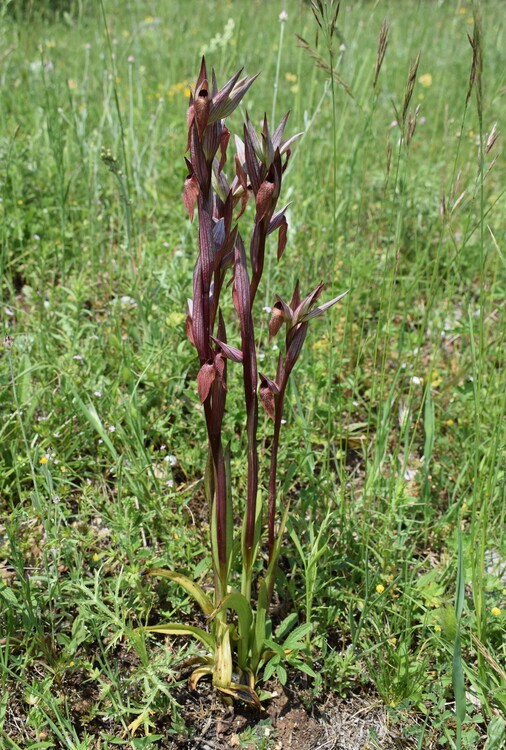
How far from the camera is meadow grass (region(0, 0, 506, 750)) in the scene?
53.2 inches

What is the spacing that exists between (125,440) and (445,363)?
1318 millimetres

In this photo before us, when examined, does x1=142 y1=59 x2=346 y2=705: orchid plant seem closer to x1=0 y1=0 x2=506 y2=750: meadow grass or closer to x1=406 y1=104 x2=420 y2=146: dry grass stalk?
x1=0 y1=0 x2=506 y2=750: meadow grass

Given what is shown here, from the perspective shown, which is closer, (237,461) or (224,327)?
(224,327)

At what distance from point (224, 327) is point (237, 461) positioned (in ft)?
2.22

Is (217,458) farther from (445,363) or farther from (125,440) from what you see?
(445,363)

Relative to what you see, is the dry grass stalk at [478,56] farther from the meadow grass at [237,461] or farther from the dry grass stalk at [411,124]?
the dry grass stalk at [411,124]

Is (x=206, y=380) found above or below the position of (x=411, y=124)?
below

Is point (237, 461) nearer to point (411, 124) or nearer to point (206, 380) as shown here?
point (206, 380)

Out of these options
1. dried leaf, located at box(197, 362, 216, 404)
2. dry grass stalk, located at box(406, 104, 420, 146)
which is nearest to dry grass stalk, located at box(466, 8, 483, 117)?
dry grass stalk, located at box(406, 104, 420, 146)

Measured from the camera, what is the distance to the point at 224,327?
49.3 inches

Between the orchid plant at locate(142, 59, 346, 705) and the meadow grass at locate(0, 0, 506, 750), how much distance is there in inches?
4.9

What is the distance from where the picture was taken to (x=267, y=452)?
188 centimetres

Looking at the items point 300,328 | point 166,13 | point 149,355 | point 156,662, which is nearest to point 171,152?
point 149,355

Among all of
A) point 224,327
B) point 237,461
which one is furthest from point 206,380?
point 237,461
